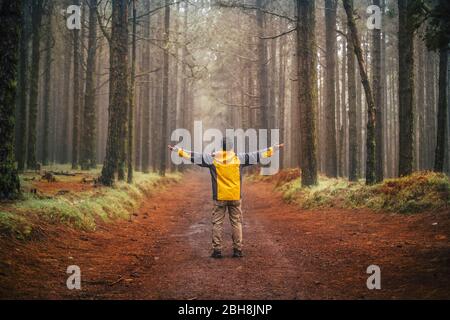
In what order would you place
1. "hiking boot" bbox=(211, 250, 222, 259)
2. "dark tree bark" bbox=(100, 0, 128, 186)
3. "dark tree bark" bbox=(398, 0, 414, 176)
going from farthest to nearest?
"dark tree bark" bbox=(100, 0, 128, 186) < "dark tree bark" bbox=(398, 0, 414, 176) < "hiking boot" bbox=(211, 250, 222, 259)

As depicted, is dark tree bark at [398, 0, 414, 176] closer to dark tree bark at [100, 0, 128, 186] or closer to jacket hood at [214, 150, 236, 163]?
jacket hood at [214, 150, 236, 163]

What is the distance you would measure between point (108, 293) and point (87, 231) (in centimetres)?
428

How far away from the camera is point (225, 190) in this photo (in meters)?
7.41

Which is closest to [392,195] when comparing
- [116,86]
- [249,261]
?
[249,261]

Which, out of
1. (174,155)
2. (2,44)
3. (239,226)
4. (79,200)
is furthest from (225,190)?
(174,155)

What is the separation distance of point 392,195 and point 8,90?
1037cm

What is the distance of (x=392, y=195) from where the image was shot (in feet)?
37.0

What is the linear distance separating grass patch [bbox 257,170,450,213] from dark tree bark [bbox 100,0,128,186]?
285 inches

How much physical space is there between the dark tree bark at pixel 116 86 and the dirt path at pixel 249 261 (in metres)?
3.90

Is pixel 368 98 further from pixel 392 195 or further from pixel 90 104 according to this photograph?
pixel 90 104

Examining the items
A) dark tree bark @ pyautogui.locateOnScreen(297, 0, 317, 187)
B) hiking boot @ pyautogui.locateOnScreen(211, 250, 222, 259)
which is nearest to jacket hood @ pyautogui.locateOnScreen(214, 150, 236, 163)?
hiking boot @ pyautogui.locateOnScreen(211, 250, 222, 259)

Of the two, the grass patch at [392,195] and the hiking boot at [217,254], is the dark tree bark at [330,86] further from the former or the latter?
the hiking boot at [217,254]

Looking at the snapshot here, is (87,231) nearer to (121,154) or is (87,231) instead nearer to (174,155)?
(121,154)

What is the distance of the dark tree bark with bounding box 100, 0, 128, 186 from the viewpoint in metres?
14.2
